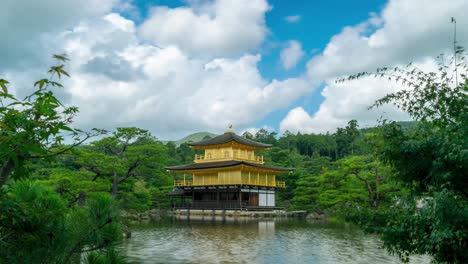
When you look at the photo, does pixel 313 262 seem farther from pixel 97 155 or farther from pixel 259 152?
pixel 259 152

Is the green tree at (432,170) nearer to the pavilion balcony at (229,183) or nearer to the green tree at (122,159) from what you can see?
the green tree at (122,159)

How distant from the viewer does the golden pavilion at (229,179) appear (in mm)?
36844

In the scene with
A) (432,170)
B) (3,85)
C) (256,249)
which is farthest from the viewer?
(256,249)

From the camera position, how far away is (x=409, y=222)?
5.36 metres

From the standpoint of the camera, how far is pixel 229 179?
37469 mm

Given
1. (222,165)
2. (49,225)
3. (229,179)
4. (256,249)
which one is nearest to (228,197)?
(229,179)

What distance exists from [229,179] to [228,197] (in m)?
1.99

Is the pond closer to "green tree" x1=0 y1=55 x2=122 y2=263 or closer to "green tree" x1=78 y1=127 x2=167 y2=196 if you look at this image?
"green tree" x1=78 y1=127 x2=167 y2=196

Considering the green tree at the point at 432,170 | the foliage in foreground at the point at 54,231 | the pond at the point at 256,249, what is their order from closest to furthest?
the foliage in foreground at the point at 54,231 → the green tree at the point at 432,170 → the pond at the point at 256,249

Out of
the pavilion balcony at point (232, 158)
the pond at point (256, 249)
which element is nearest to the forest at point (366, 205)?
the pond at point (256, 249)

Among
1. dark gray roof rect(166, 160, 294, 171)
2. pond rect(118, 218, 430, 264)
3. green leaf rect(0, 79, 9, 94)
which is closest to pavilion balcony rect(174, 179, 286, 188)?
dark gray roof rect(166, 160, 294, 171)

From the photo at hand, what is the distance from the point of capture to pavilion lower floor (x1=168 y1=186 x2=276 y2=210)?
118 feet

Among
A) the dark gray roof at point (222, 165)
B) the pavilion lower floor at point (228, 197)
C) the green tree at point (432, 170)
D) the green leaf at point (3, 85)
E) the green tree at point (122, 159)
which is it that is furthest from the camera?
the dark gray roof at point (222, 165)

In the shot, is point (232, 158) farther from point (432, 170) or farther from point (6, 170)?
point (6, 170)
